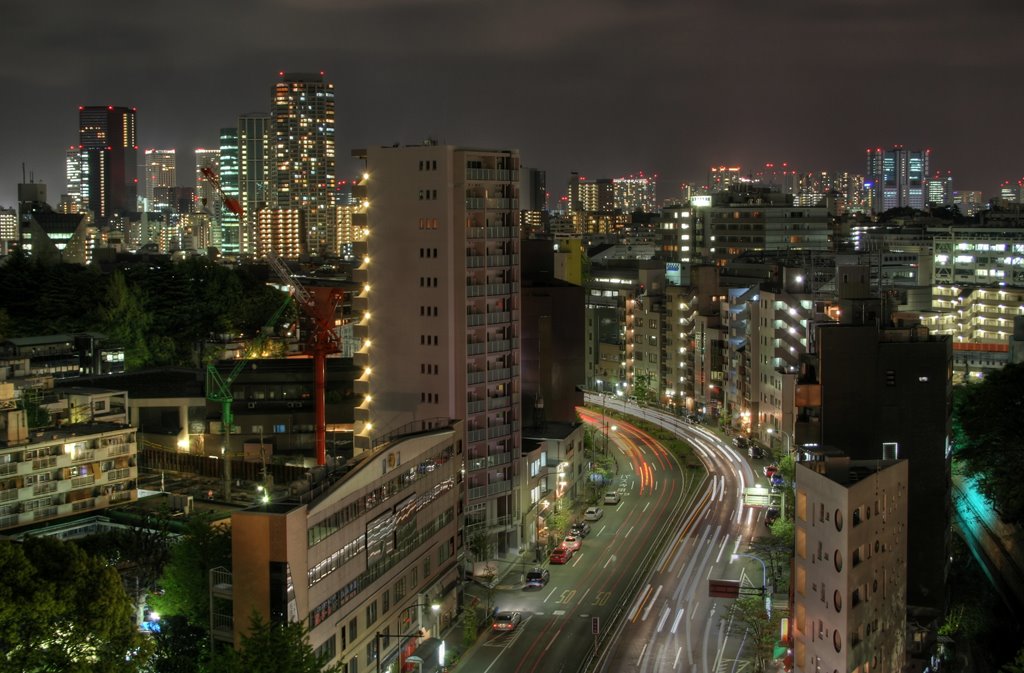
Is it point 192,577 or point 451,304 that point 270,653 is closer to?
point 192,577

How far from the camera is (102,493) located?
2441 centimetres

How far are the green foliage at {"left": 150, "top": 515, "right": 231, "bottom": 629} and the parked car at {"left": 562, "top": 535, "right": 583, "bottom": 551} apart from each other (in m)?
9.10

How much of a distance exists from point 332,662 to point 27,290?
33587 millimetres

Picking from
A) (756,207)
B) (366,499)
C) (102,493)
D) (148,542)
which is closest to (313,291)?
(102,493)

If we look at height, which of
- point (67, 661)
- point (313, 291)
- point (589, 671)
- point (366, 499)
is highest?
point (313, 291)

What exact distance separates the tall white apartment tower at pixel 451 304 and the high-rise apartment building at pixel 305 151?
106129 millimetres

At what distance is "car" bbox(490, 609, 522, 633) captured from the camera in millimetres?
19547

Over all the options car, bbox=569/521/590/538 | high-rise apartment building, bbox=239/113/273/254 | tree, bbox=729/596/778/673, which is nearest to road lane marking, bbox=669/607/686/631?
tree, bbox=729/596/778/673

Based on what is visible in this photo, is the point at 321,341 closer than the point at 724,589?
No

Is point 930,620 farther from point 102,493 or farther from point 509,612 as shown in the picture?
point 102,493

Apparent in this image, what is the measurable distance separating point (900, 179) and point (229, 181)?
7569 cm

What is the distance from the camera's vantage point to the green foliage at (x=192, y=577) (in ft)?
54.0

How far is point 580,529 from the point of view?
1011 inches

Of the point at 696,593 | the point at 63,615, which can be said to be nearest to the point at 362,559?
the point at 63,615
